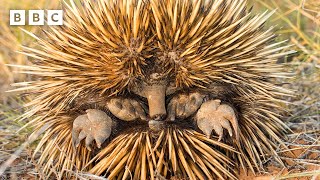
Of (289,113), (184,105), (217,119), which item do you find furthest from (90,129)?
(289,113)

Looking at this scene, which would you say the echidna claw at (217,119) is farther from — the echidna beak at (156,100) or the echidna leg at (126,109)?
the echidna leg at (126,109)

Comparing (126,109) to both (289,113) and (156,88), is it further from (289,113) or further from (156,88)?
(289,113)

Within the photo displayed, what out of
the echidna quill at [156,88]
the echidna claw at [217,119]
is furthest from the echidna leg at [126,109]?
the echidna claw at [217,119]

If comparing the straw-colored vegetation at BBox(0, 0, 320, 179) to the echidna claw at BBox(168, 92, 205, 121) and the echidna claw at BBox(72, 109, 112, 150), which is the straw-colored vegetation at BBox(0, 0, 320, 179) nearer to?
the echidna claw at BBox(72, 109, 112, 150)

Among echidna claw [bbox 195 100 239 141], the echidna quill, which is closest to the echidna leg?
the echidna quill

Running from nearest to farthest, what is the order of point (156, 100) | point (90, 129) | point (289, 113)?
point (90, 129) < point (156, 100) < point (289, 113)

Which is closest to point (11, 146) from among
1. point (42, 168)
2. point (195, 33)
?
point (42, 168)

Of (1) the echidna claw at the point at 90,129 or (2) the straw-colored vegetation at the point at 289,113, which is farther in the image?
(2) the straw-colored vegetation at the point at 289,113
